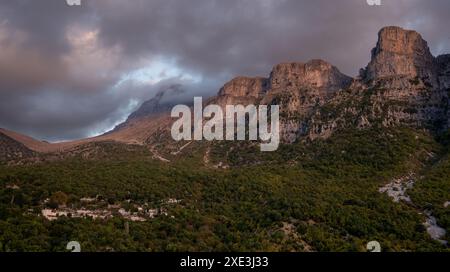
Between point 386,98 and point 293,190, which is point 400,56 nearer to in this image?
point 386,98

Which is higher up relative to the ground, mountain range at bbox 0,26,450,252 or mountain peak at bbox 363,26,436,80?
mountain peak at bbox 363,26,436,80

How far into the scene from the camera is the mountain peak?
173 metres

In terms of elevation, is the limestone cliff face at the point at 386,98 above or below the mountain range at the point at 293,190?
above

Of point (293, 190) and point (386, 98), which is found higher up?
point (386, 98)

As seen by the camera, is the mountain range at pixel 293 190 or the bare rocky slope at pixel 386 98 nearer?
the mountain range at pixel 293 190

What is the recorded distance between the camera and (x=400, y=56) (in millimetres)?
177875

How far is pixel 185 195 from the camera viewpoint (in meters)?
95.4

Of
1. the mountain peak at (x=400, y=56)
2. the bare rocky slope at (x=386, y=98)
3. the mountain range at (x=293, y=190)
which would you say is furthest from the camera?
the mountain peak at (x=400, y=56)

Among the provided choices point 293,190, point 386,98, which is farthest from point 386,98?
point 293,190

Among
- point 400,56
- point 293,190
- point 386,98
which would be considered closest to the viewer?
point 293,190

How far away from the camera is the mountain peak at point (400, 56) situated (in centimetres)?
17312

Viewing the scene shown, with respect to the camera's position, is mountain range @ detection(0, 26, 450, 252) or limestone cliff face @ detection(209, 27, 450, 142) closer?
mountain range @ detection(0, 26, 450, 252)
